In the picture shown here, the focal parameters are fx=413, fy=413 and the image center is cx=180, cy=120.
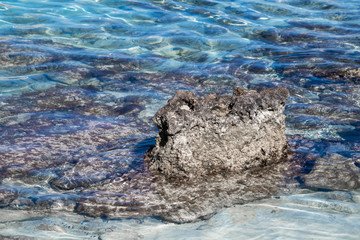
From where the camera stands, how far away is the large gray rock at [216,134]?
3.68m

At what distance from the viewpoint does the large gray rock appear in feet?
12.1

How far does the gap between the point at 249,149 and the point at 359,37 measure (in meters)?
6.56

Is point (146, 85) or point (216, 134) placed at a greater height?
point (216, 134)

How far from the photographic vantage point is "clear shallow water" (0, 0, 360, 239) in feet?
10.3

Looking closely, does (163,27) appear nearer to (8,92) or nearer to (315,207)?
(8,92)

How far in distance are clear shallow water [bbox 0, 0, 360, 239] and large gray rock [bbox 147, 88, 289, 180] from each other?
453mm

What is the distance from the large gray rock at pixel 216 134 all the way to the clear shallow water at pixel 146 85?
45 cm

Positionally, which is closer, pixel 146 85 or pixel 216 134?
pixel 216 134

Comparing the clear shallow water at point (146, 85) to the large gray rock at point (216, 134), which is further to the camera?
the large gray rock at point (216, 134)

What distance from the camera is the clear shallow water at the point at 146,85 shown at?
3139mm

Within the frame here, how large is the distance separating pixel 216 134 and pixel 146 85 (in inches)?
116

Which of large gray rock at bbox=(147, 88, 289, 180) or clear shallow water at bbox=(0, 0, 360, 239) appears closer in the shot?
clear shallow water at bbox=(0, 0, 360, 239)

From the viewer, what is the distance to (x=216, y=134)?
377 cm

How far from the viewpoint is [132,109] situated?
5.63 metres
